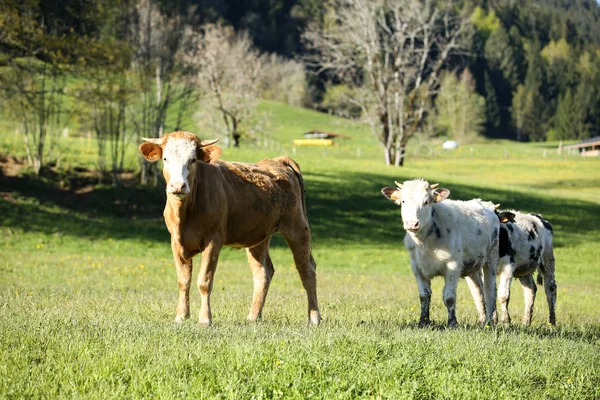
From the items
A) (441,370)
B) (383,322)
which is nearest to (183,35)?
(383,322)

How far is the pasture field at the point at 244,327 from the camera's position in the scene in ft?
23.8

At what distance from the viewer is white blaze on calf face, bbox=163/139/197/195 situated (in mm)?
9031

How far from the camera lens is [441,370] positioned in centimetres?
784

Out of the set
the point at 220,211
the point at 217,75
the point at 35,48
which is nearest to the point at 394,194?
the point at 220,211

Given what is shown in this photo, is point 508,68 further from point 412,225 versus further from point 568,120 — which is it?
point 412,225

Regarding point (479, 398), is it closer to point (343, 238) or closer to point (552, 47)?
point (343, 238)

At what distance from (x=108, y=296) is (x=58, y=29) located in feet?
71.2

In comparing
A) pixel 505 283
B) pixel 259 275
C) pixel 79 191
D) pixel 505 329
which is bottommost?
pixel 79 191

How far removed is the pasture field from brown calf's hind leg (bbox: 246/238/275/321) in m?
0.41

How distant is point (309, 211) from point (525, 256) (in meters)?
21.3

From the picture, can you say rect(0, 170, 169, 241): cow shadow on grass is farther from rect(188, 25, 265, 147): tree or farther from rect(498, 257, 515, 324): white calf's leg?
rect(188, 25, 265, 147): tree

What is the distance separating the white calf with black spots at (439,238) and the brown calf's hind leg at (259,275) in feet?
6.69

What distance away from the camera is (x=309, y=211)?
113 feet

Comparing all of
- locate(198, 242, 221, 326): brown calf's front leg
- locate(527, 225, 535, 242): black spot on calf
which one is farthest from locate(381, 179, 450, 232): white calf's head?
locate(527, 225, 535, 242): black spot on calf
